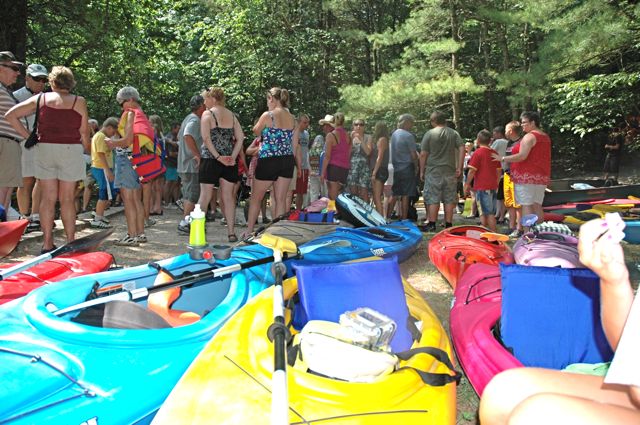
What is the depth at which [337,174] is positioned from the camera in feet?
26.8

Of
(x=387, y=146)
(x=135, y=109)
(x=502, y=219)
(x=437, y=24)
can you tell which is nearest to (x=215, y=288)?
(x=135, y=109)

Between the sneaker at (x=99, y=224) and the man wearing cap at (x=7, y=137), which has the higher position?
the man wearing cap at (x=7, y=137)

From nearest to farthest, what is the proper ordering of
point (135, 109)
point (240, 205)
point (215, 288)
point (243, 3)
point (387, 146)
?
point (215, 288)
point (135, 109)
point (387, 146)
point (240, 205)
point (243, 3)

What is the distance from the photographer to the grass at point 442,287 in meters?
2.88

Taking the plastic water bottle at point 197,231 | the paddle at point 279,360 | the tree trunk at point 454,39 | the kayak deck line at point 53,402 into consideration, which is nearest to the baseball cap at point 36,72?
the plastic water bottle at point 197,231

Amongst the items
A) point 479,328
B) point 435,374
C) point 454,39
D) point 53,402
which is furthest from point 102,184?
point 454,39

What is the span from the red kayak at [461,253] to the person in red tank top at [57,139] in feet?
11.6

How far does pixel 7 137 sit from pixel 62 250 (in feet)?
7.50

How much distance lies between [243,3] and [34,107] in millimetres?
15161

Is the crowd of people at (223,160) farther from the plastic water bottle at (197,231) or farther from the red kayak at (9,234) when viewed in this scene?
the plastic water bottle at (197,231)

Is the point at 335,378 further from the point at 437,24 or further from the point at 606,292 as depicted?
the point at 437,24

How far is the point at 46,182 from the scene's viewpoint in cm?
506

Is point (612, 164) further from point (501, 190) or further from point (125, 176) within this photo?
point (125, 176)

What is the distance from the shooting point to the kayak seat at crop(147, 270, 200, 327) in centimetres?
302
